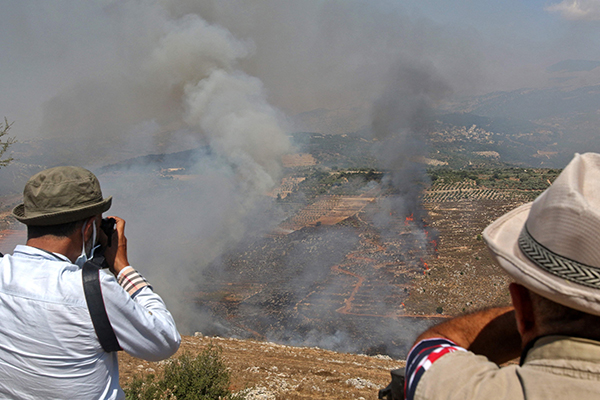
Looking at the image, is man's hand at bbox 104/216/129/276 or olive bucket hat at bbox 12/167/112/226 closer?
olive bucket hat at bbox 12/167/112/226

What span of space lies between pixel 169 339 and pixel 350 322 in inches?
603

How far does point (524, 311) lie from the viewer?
1182mm

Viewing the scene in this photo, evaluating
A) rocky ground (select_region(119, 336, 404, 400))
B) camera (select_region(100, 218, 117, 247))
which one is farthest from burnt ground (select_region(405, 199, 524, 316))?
camera (select_region(100, 218, 117, 247))

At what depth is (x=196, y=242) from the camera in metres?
30.1

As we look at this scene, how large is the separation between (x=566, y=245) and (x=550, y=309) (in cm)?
21

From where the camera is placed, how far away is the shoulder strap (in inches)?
65.4

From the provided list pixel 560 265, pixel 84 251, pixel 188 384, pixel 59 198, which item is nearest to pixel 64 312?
pixel 84 251

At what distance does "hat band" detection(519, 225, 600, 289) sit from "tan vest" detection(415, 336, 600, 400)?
173 millimetres

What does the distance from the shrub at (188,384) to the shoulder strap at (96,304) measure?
3.88 metres

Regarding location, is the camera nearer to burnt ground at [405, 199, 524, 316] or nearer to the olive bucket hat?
the olive bucket hat

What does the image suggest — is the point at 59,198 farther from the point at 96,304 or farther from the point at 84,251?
the point at 96,304

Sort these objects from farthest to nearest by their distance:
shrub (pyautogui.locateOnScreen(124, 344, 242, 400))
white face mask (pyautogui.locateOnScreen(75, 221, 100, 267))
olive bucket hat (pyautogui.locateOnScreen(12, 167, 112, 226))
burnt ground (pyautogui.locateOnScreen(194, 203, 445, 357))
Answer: burnt ground (pyautogui.locateOnScreen(194, 203, 445, 357)), shrub (pyautogui.locateOnScreen(124, 344, 242, 400)), white face mask (pyautogui.locateOnScreen(75, 221, 100, 267)), olive bucket hat (pyautogui.locateOnScreen(12, 167, 112, 226))

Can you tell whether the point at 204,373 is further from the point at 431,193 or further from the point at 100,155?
the point at 100,155

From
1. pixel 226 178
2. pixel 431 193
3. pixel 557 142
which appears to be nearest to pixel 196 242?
pixel 226 178
